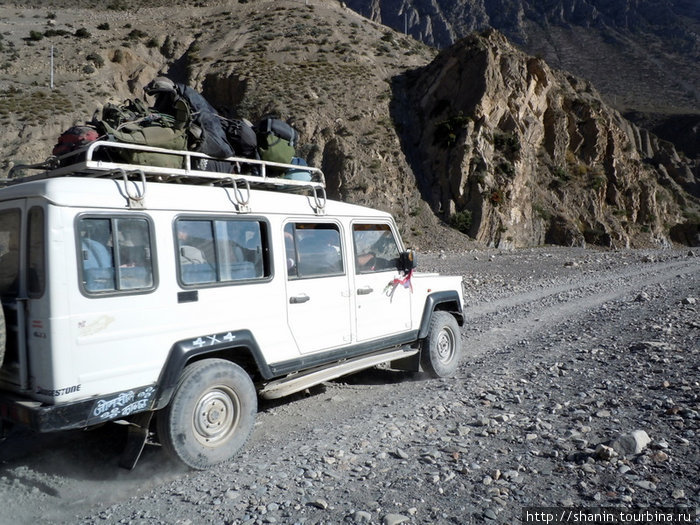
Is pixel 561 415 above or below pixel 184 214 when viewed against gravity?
below

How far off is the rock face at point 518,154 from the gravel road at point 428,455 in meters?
29.0

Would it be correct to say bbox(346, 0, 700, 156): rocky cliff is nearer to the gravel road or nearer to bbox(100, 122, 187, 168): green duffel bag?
the gravel road

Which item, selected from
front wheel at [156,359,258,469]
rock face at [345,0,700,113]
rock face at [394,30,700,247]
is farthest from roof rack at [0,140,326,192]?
rock face at [345,0,700,113]

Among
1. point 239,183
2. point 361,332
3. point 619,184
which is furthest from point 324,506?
point 619,184

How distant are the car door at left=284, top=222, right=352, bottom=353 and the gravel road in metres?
0.89

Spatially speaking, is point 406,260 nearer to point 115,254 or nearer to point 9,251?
point 115,254

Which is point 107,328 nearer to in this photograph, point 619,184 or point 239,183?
point 239,183

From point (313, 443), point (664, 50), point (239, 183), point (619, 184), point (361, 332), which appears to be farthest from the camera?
point (664, 50)

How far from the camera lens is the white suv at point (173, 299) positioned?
364 cm

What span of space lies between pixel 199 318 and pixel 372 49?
49199mm

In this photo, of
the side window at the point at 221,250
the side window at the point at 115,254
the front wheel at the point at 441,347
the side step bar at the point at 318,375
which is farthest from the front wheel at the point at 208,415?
the front wheel at the point at 441,347

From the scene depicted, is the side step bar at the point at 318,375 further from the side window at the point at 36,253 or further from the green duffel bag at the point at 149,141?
the green duffel bag at the point at 149,141

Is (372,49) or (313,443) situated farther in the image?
(372,49)

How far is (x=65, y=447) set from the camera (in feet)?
15.8
